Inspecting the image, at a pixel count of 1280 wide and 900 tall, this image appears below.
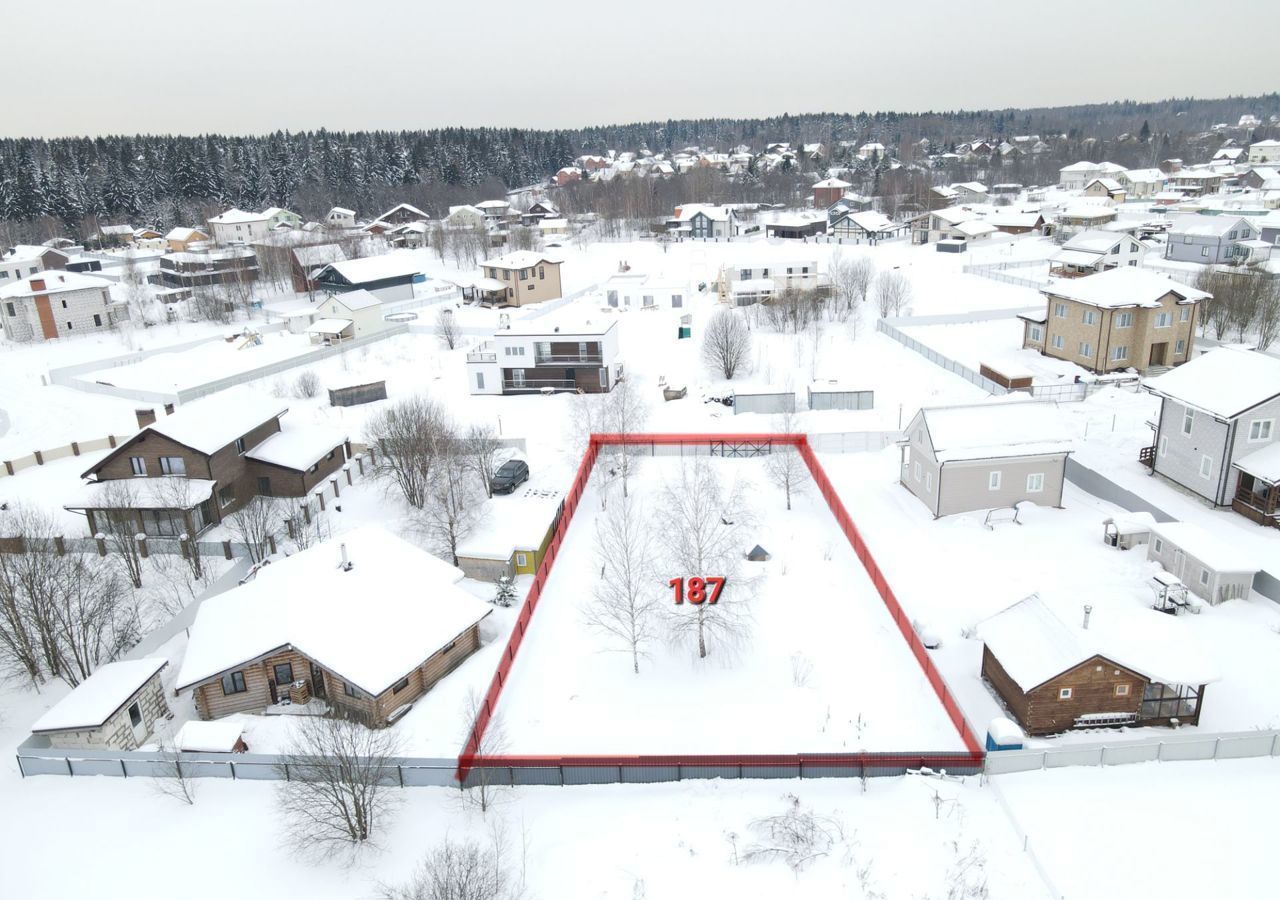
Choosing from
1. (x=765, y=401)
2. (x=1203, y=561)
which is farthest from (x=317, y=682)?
(x=765, y=401)

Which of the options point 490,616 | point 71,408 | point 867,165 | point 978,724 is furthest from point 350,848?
point 867,165

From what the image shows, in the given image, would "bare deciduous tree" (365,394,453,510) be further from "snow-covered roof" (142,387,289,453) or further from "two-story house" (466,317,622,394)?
"two-story house" (466,317,622,394)

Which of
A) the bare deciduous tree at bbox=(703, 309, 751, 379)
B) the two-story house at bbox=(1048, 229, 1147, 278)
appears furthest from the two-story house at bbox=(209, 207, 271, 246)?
the two-story house at bbox=(1048, 229, 1147, 278)

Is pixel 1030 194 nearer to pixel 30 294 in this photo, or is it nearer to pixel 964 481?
pixel 964 481

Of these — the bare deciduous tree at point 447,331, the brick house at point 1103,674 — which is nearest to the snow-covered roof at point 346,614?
the brick house at point 1103,674

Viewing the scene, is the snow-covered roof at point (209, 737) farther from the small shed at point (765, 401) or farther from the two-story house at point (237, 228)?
the two-story house at point (237, 228)

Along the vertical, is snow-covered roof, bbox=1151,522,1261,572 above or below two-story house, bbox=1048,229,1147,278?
below

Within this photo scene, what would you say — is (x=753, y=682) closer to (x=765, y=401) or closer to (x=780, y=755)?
(x=780, y=755)
